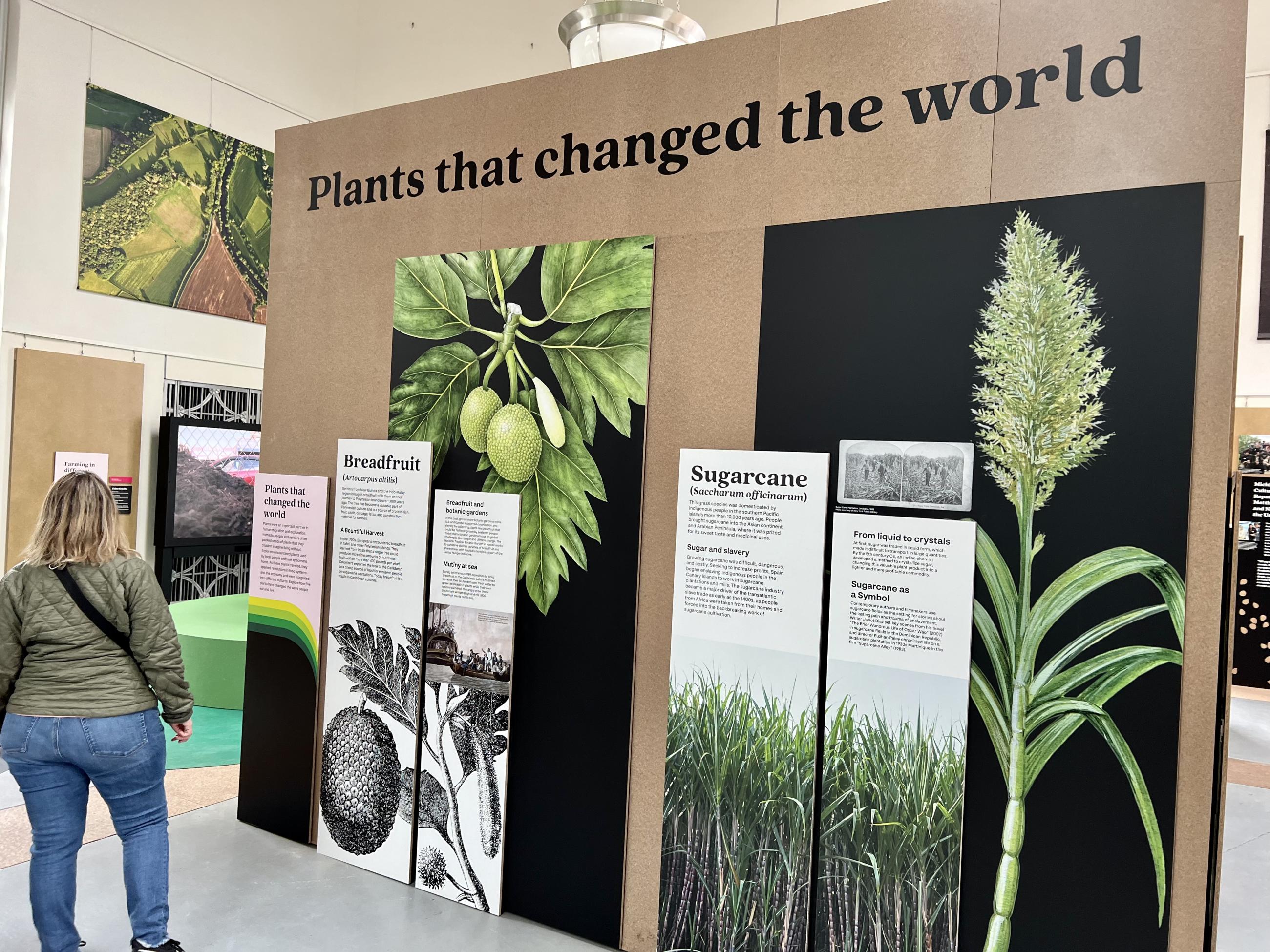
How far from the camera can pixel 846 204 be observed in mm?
Result: 2701

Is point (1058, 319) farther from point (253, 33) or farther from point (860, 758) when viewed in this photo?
point (253, 33)

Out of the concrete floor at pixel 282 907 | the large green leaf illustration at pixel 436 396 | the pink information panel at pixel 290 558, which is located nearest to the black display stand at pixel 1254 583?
the concrete floor at pixel 282 907

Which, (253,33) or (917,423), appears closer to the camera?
(917,423)

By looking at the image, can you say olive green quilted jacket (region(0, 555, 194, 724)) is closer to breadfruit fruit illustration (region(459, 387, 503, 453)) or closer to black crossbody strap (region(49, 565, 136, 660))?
black crossbody strap (region(49, 565, 136, 660))

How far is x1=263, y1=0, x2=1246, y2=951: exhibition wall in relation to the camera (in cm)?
226

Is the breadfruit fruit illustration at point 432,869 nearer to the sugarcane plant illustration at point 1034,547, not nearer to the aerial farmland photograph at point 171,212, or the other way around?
the sugarcane plant illustration at point 1034,547

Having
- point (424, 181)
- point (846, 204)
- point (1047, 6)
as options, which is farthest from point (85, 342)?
point (1047, 6)

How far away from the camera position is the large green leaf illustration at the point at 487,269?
3.28 meters

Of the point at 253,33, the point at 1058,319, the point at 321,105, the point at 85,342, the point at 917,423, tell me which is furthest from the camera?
the point at 321,105

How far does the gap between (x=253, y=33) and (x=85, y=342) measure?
134 inches

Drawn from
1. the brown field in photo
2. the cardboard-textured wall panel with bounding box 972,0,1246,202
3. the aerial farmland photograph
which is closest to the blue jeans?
the cardboard-textured wall panel with bounding box 972,0,1246,202

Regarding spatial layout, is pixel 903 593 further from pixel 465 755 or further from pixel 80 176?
pixel 80 176

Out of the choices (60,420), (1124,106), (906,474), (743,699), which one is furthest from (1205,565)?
Result: (60,420)

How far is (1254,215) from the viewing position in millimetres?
8023
